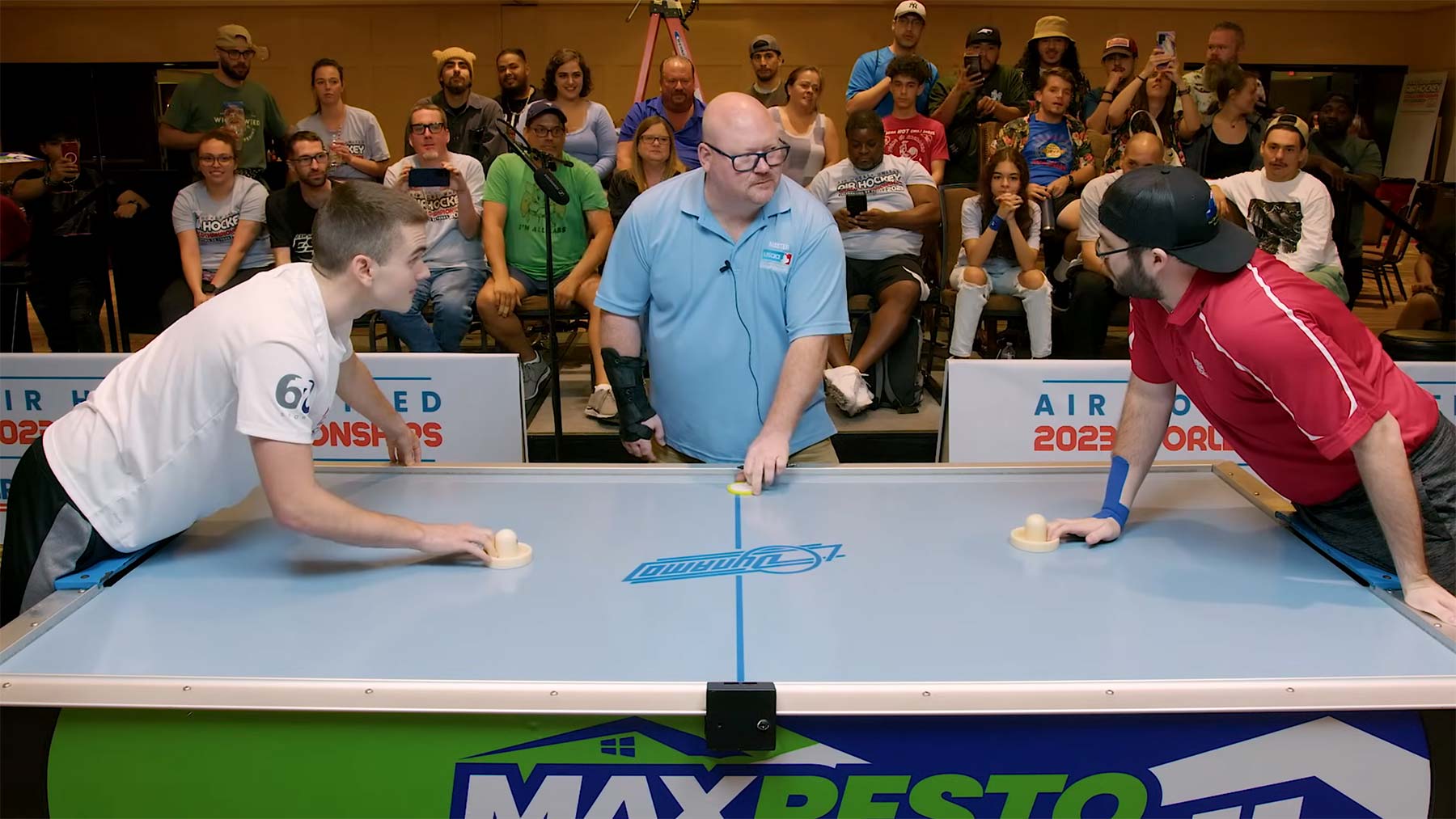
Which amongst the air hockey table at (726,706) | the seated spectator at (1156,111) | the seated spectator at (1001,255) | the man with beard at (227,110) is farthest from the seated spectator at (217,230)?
the seated spectator at (1156,111)

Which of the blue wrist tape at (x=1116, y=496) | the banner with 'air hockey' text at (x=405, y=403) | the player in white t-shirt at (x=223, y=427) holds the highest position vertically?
the player in white t-shirt at (x=223, y=427)

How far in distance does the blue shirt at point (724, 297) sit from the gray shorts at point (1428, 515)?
1.14 m

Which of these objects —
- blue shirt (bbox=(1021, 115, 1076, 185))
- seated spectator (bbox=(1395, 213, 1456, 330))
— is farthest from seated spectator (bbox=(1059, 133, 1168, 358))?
seated spectator (bbox=(1395, 213, 1456, 330))

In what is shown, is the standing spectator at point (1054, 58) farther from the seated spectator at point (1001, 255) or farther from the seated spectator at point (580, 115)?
the seated spectator at point (580, 115)

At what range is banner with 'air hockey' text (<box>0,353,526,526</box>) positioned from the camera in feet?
12.2

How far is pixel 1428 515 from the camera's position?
199 centimetres

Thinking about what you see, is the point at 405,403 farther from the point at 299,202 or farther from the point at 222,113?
the point at 222,113

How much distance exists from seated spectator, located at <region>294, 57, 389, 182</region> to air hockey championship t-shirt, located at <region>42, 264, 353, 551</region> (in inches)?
155

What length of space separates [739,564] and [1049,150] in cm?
433

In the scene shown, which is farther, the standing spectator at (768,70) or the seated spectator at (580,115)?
the standing spectator at (768,70)

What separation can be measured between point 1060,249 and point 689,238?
11.9ft

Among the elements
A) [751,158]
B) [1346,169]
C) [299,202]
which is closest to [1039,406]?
[751,158]

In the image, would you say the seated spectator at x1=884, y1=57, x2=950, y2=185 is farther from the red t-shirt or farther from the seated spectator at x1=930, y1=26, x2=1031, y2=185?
the seated spectator at x1=930, y1=26, x2=1031, y2=185

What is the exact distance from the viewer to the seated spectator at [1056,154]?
5625 millimetres
